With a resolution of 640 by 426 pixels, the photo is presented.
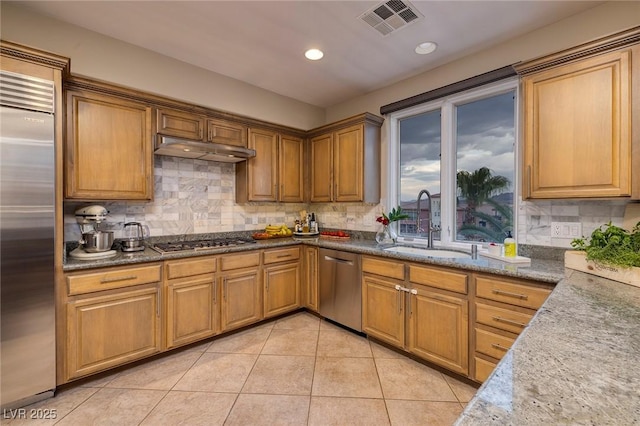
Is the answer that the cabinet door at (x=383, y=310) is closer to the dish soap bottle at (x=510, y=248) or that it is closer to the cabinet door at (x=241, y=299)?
the dish soap bottle at (x=510, y=248)

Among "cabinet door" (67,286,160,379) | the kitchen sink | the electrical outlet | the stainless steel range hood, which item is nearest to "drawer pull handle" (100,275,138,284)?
"cabinet door" (67,286,160,379)

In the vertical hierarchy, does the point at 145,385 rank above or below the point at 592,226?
below

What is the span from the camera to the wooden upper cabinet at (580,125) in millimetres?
1687

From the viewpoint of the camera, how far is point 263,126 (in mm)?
3426

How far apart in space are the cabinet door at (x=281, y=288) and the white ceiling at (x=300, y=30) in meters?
2.21

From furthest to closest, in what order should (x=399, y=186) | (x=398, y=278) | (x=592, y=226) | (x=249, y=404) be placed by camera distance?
1. (x=399, y=186)
2. (x=398, y=278)
3. (x=592, y=226)
4. (x=249, y=404)

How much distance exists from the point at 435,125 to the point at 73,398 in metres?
3.88

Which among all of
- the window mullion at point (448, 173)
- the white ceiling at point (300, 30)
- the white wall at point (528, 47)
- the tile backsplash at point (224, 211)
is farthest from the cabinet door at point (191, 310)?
the white wall at point (528, 47)

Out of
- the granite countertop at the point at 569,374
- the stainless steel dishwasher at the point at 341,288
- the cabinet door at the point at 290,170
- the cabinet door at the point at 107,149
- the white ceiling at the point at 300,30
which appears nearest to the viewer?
the granite countertop at the point at 569,374

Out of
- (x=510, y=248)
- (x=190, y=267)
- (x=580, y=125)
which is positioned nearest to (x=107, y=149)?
(x=190, y=267)

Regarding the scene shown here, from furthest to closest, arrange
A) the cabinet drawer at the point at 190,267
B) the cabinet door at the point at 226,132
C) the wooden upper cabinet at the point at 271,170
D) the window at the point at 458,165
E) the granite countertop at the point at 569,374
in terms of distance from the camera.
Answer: the wooden upper cabinet at the point at 271,170, the cabinet door at the point at 226,132, the window at the point at 458,165, the cabinet drawer at the point at 190,267, the granite countertop at the point at 569,374

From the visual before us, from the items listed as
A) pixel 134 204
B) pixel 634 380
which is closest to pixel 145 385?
pixel 134 204

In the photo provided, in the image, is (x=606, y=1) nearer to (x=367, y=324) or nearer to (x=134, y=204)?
(x=367, y=324)

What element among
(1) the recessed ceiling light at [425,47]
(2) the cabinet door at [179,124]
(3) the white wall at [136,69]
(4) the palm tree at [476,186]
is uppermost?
(1) the recessed ceiling light at [425,47]
